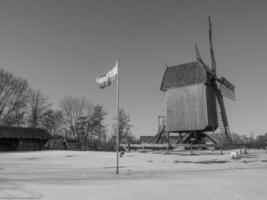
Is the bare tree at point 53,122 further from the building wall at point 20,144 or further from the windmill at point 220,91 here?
the windmill at point 220,91

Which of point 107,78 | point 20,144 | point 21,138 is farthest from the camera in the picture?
point 20,144

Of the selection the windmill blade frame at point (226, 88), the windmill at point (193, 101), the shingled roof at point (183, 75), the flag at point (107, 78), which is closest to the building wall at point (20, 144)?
the windmill at point (193, 101)

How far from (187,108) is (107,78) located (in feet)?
66.9

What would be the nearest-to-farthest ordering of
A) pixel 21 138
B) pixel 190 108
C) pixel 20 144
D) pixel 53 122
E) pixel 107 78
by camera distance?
1. pixel 107 78
2. pixel 190 108
3. pixel 21 138
4. pixel 20 144
5. pixel 53 122

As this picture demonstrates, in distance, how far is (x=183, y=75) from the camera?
34.4 meters

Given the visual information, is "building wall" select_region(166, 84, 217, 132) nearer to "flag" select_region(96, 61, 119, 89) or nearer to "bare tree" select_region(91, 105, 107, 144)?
"flag" select_region(96, 61, 119, 89)

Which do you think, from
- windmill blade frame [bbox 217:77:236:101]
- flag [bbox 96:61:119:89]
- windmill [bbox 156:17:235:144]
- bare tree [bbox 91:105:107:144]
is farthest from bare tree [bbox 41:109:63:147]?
flag [bbox 96:61:119:89]

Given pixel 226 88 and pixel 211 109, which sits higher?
pixel 226 88

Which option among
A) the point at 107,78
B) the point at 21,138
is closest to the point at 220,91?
the point at 107,78

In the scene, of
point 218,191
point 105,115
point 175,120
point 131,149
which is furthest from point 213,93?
point 105,115

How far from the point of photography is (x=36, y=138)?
50500 millimetres

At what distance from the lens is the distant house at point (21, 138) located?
46531 millimetres

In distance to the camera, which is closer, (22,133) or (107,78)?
(107,78)

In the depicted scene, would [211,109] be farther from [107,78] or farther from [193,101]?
[107,78]
